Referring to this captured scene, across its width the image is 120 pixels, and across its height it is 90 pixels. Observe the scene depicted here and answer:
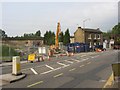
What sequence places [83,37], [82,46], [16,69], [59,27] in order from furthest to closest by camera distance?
1. [83,37]
2. [82,46]
3. [59,27]
4. [16,69]

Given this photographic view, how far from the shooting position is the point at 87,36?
99438 millimetres

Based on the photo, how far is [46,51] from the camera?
48781mm

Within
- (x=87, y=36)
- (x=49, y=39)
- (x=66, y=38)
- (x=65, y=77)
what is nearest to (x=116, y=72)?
(x=65, y=77)

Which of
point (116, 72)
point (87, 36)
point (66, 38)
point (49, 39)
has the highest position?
point (87, 36)

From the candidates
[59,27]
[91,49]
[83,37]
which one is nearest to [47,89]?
[59,27]

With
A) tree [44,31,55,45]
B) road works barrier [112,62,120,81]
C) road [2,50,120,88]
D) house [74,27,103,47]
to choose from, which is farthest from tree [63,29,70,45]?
road works barrier [112,62,120,81]

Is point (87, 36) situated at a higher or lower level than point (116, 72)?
higher

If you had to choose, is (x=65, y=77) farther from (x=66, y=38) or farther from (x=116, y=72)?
(x=66, y=38)

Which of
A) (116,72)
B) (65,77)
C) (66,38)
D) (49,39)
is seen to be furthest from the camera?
(49,39)

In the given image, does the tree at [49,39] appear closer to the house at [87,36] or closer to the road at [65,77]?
the house at [87,36]

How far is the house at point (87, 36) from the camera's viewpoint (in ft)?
321

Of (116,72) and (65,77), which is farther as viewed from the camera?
(65,77)

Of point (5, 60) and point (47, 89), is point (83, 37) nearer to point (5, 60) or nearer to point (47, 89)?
point (5, 60)

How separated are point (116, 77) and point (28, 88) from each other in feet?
15.4
